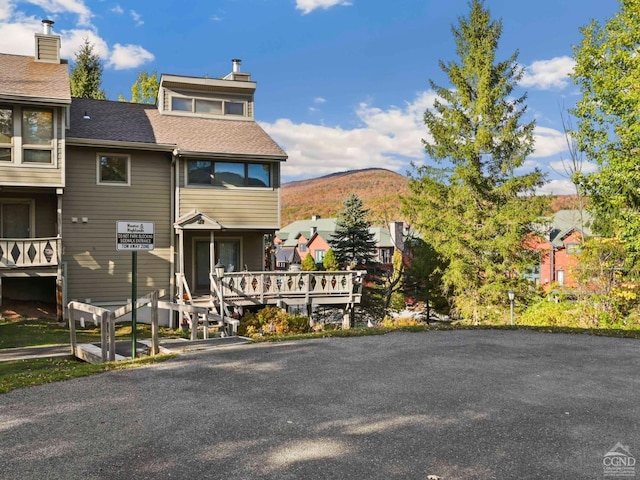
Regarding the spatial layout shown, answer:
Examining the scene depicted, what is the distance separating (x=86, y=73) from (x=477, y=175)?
2735 centimetres

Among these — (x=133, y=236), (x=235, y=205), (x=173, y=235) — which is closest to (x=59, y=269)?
(x=173, y=235)

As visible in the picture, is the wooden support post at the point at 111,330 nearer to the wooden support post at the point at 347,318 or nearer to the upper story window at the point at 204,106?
the wooden support post at the point at 347,318

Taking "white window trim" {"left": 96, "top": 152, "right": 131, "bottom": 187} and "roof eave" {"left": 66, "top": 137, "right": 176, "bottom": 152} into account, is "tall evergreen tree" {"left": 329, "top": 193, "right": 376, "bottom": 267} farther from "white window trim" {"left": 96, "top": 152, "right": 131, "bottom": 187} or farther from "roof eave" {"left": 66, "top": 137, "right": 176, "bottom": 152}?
"white window trim" {"left": 96, "top": 152, "right": 131, "bottom": 187}

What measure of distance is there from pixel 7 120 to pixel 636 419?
17.9 m

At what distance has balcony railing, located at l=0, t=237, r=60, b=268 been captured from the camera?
49.0 ft

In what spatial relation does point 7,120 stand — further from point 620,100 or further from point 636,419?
point 620,100

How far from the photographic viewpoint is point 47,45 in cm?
1852

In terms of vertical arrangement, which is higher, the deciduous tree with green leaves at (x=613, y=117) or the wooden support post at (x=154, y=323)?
the deciduous tree with green leaves at (x=613, y=117)

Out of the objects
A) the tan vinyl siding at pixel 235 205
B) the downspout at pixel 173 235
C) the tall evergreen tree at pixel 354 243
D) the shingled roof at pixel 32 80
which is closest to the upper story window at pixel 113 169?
the downspout at pixel 173 235

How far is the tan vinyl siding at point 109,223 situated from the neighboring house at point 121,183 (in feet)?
0.12

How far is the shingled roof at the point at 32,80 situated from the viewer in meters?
15.2

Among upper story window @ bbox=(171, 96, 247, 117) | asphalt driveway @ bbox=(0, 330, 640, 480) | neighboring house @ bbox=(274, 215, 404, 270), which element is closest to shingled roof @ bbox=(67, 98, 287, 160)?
upper story window @ bbox=(171, 96, 247, 117)

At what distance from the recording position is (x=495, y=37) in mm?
23469

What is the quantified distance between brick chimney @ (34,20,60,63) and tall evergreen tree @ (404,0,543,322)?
643 inches
